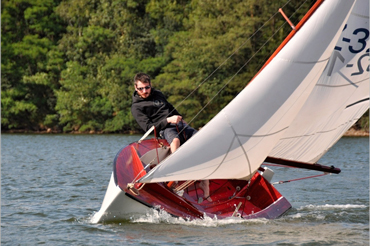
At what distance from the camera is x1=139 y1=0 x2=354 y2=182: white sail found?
6.86 meters

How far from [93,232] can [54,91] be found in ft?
117

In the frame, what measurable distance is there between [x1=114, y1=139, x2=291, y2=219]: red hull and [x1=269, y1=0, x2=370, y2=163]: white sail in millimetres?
679

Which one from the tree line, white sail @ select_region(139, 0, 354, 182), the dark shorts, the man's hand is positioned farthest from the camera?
the tree line

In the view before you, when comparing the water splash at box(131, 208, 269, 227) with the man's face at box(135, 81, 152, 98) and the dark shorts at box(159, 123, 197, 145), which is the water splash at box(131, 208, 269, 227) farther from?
the man's face at box(135, 81, 152, 98)

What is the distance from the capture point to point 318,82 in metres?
8.03

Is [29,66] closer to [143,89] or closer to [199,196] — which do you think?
[199,196]

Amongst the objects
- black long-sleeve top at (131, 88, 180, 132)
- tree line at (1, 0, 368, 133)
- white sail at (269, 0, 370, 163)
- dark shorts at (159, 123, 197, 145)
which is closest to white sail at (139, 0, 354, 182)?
white sail at (269, 0, 370, 163)

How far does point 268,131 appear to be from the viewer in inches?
280

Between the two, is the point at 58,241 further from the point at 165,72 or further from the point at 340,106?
the point at 165,72

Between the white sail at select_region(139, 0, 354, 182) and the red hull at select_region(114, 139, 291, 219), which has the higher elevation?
the white sail at select_region(139, 0, 354, 182)

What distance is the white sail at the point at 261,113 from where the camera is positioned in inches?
270

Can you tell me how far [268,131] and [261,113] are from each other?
0.25m

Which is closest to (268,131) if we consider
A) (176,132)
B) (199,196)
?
(176,132)

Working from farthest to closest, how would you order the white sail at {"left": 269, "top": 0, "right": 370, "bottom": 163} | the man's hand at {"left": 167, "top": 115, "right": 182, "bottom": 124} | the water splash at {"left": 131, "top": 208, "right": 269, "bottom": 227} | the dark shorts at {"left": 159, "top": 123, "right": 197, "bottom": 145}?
Answer: the dark shorts at {"left": 159, "top": 123, "right": 197, "bottom": 145}, the white sail at {"left": 269, "top": 0, "right": 370, "bottom": 163}, the man's hand at {"left": 167, "top": 115, "right": 182, "bottom": 124}, the water splash at {"left": 131, "top": 208, "right": 269, "bottom": 227}
